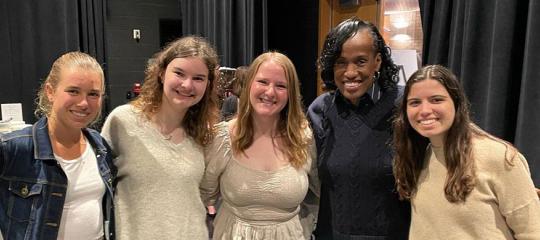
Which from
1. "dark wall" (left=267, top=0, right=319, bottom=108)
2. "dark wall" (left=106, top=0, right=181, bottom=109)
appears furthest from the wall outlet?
"dark wall" (left=267, top=0, right=319, bottom=108)

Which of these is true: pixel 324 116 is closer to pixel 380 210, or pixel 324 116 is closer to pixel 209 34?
pixel 380 210

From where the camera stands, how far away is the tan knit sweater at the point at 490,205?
1335mm

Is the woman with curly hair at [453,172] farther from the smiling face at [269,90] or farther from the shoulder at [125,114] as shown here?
the shoulder at [125,114]

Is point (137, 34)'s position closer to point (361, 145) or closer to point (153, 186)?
point (153, 186)

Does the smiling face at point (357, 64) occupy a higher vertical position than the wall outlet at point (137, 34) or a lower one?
lower

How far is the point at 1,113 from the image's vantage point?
11.8ft

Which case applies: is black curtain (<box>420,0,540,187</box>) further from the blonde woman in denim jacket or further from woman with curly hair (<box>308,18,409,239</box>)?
the blonde woman in denim jacket

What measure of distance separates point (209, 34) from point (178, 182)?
130 inches

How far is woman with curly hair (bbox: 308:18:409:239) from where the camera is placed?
168 centimetres

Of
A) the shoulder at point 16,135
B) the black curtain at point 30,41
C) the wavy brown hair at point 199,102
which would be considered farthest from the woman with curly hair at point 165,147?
the black curtain at point 30,41

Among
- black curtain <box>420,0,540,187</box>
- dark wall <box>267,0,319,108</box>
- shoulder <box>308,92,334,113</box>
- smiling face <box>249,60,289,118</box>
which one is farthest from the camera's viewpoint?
dark wall <box>267,0,319,108</box>

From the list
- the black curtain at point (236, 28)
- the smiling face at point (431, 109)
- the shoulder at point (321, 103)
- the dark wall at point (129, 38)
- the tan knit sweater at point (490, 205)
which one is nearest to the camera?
the tan knit sweater at point (490, 205)

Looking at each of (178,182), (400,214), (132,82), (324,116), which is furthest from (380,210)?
(132,82)

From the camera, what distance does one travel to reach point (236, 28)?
4.56m
